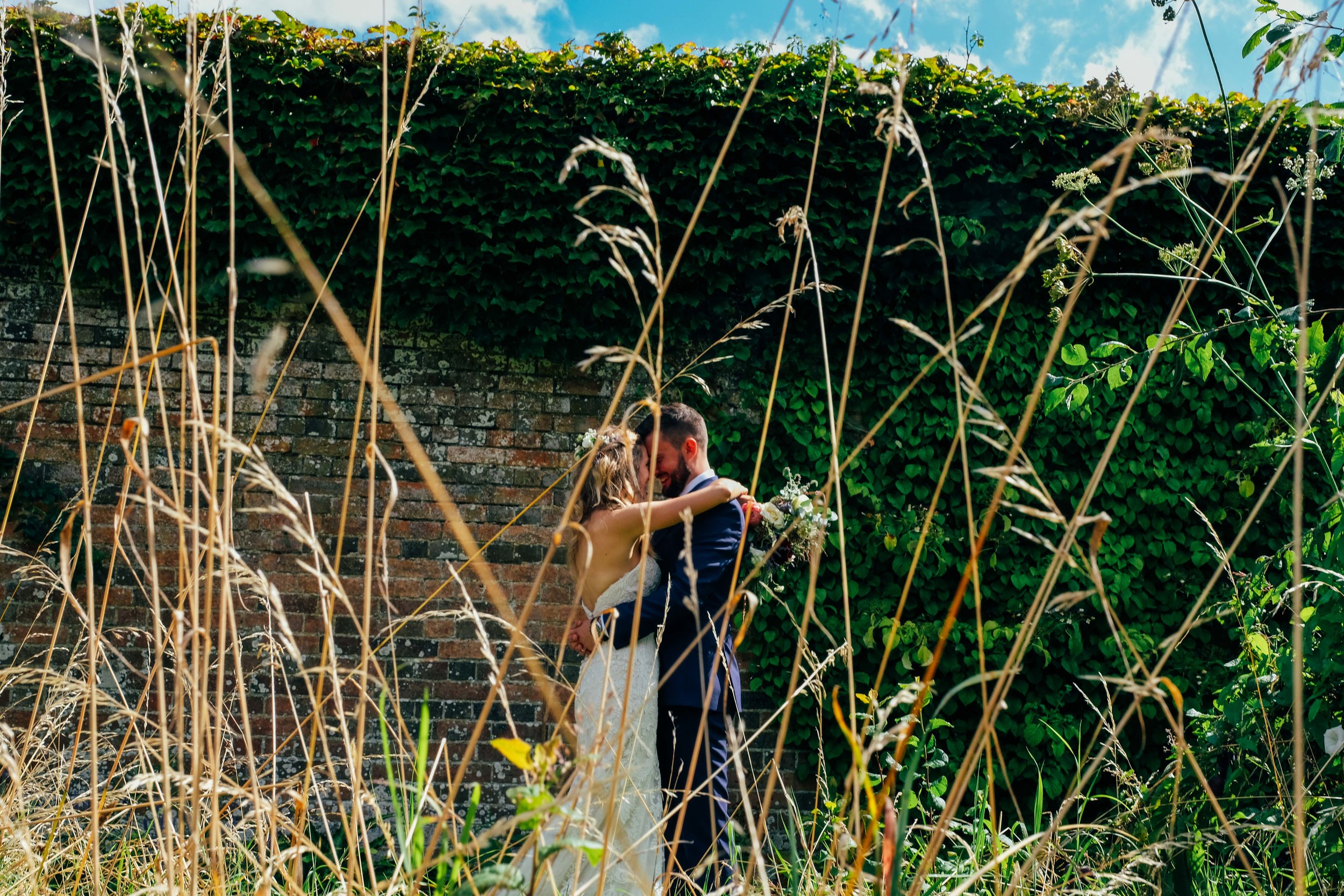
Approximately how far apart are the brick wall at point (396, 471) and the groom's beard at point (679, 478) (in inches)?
27.2

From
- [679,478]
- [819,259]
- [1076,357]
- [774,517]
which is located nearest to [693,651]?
[774,517]

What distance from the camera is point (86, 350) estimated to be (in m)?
3.50

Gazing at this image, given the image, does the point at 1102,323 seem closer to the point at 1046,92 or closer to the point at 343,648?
the point at 1046,92

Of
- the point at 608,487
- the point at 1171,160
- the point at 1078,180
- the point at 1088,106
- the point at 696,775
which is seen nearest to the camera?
the point at 1078,180

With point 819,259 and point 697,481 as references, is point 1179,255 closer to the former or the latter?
point 697,481

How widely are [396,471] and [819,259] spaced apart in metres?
1.88

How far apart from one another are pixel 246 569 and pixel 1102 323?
3592mm

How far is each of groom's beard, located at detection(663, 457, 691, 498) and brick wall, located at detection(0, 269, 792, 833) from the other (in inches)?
27.2

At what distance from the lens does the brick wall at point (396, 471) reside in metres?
3.45

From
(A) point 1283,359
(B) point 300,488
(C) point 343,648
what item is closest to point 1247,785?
(A) point 1283,359

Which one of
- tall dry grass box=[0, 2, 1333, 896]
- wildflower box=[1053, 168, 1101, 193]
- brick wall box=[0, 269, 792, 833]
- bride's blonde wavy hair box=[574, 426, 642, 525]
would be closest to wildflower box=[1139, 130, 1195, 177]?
wildflower box=[1053, 168, 1101, 193]

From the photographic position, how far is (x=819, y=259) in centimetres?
365

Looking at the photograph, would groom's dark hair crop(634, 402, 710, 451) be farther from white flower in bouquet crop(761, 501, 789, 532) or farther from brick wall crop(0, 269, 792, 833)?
brick wall crop(0, 269, 792, 833)

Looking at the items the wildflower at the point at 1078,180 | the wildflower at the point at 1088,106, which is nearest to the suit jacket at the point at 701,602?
the wildflower at the point at 1078,180
